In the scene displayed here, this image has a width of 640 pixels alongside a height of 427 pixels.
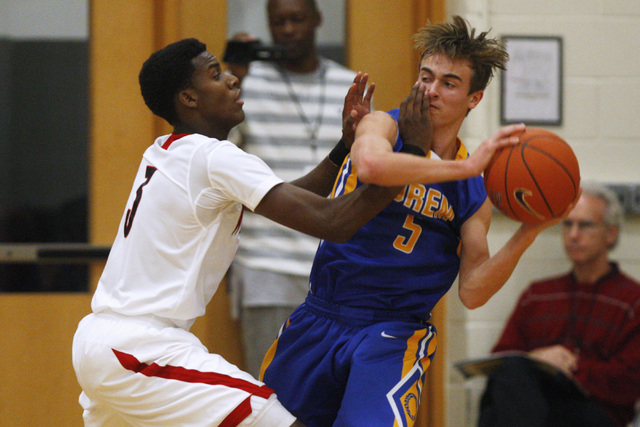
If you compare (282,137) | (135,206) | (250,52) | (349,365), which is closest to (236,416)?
(349,365)

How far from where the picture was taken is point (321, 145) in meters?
3.59

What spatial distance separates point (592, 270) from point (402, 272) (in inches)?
56.7

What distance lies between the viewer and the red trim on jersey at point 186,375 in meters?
2.16

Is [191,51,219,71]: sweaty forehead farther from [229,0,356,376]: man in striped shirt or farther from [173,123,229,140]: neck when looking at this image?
[229,0,356,376]: man in striped shirt

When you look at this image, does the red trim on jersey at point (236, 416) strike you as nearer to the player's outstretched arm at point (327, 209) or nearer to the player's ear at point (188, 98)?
the player's outstretched arm at point (327, 209)

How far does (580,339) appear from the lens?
342 centimetres

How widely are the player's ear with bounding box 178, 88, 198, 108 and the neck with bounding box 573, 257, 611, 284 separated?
1.96m

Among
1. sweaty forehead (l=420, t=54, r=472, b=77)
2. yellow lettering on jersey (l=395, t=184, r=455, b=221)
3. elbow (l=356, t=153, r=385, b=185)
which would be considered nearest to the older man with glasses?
yellow lettering on jersey (l=395, t=184, r=455, b=221)

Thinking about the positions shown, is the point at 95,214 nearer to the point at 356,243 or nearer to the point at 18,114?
the point at 18,114

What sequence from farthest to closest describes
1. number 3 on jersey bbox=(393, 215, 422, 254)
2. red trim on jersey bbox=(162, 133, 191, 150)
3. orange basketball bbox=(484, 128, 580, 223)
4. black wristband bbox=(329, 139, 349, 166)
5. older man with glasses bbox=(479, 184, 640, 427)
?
older man with glasses bbox=(479, 184, 640, 427)
black wristband bbox=(329, 139, 349, 166)
number 3 on jersey bbox=(393, 215, 422, 254)
red trim on jersey bbox=(162, 133, 191, 150)
orange basketball bbox=(484, 128, 580, 223)

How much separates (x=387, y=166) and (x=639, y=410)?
6.01ft

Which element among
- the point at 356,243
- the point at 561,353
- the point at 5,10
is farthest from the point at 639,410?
the point at 5,10

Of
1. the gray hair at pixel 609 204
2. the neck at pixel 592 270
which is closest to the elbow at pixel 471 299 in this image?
the neck at pixel 592 270

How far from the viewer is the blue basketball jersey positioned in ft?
8.02
